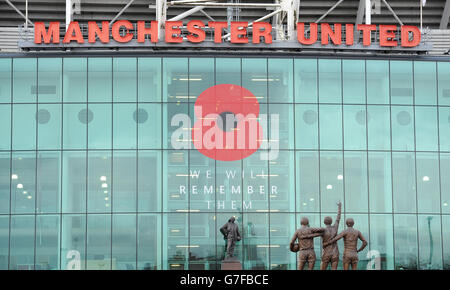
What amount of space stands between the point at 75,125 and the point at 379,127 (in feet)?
50.4

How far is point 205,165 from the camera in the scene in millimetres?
42594

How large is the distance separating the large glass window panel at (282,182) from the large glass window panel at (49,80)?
11358 millimetres

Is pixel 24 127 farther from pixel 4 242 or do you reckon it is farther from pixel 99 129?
pixel 4 242

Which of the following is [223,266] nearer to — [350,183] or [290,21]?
[350,183]

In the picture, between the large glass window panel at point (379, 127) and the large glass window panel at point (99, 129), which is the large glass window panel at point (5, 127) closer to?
the large glass window panel at point (99, 129)

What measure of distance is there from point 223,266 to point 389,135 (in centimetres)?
1116

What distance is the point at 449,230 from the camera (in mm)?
42969

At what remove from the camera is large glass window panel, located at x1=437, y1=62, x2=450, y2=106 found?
44.0 m

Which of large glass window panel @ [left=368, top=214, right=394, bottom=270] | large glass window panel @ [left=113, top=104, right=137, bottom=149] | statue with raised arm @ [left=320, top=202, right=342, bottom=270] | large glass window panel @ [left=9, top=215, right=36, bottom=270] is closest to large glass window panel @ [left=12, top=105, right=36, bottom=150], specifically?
large glass window panel @ [left=9, top=215, right=36, bottom=270]

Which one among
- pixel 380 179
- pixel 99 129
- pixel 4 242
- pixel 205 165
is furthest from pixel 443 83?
pixel 4 242

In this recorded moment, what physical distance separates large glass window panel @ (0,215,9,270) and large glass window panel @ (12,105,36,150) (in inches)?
145

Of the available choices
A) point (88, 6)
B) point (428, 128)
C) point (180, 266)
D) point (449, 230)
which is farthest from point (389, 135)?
point (88, 6)

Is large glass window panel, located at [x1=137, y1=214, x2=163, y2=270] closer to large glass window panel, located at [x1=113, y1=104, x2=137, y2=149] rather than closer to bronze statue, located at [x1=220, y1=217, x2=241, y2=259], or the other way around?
bronze statue, located at [x1=220, y1=217, x2=241, y2=259]

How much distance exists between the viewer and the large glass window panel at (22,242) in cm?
4159
